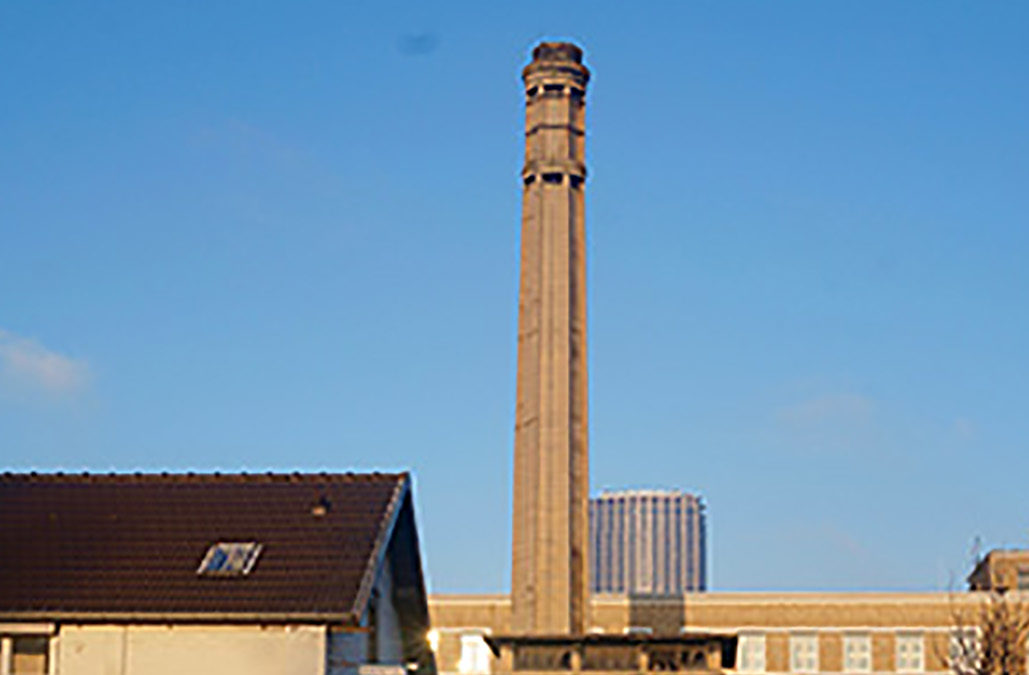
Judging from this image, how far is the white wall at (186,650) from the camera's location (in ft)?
101

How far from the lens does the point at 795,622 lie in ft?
250

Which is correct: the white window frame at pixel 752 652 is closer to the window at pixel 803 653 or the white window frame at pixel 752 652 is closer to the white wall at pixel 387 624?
the window at pixel 803 653

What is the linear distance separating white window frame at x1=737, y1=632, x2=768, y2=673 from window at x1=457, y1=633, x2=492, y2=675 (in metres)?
11.1

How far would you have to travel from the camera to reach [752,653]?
75688 mm

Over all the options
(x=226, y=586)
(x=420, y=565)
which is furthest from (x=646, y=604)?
(x=226, y=586)

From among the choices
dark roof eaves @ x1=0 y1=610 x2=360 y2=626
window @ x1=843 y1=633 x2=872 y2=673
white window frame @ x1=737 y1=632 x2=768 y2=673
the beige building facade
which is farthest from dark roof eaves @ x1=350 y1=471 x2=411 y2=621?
window @ x1=843 y1=633 x2=872 y2=673

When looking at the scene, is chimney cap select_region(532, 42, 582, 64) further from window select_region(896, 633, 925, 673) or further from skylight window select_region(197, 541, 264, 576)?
skylight window select_region(197, 541, 264, 576)

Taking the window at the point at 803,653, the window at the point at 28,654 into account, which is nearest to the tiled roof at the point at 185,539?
the window at the point at 28,654

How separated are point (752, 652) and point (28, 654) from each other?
48925 millimetres

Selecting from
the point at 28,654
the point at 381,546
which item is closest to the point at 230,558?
the point at 381,546

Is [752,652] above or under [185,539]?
above

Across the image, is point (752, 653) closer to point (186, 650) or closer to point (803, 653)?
point (803, 653)

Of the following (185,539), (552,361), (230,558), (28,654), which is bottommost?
(28,654)

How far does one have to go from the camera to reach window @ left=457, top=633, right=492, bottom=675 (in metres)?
76.8
